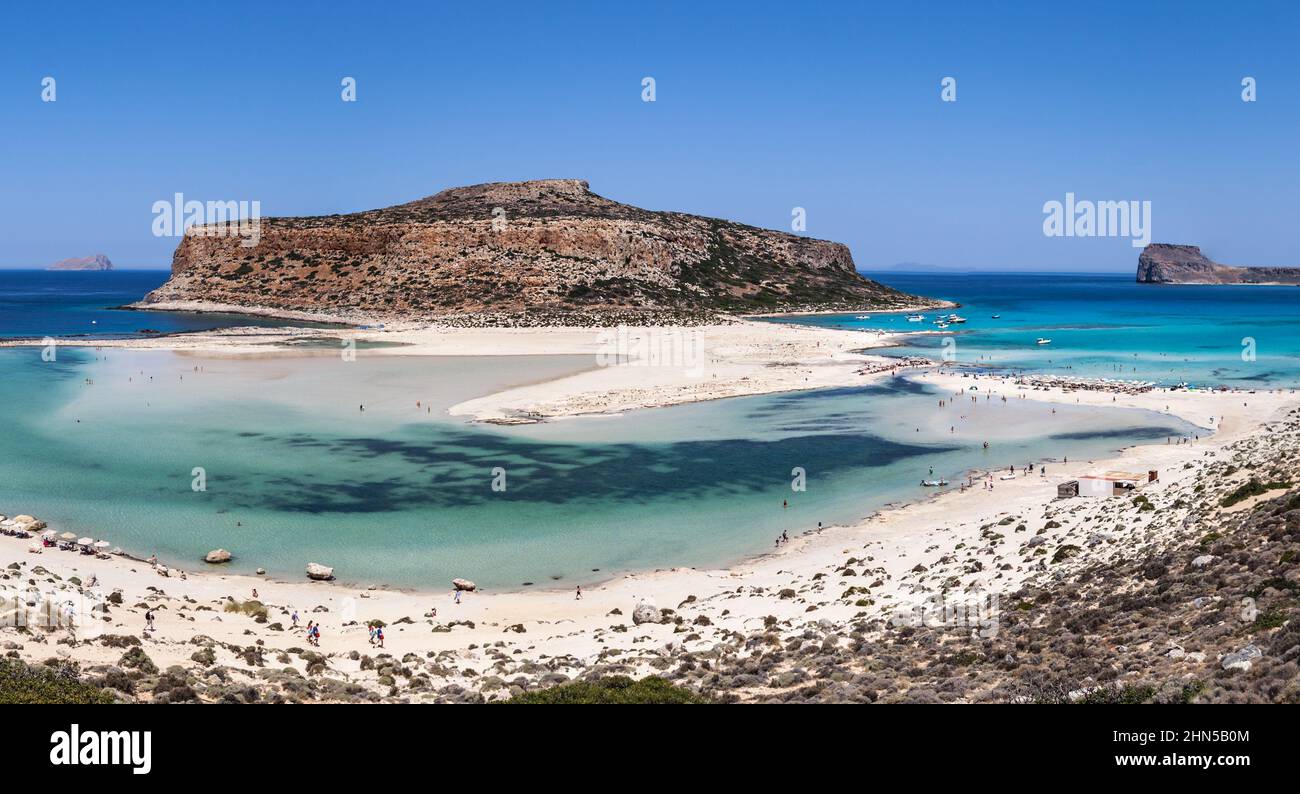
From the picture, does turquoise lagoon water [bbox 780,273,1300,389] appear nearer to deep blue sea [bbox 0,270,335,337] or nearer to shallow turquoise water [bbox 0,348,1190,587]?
shallow turquoise water [bbox 0,348,1190,587]

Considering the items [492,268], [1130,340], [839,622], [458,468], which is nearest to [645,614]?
[839,622]

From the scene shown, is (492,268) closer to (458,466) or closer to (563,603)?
(458,466)

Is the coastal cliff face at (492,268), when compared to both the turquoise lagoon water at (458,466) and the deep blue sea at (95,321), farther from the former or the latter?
the turquoise lagoon water at (458,466)

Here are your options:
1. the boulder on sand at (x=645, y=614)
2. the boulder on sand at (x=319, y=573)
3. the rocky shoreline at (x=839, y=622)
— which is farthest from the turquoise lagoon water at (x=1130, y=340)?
the boulder on sand at (x=319, y=573)

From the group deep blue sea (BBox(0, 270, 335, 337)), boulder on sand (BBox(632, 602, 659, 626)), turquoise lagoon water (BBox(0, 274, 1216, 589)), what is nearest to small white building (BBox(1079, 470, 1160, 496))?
turquoise lagoon water (BBox(0, 274, 1216, 589))
